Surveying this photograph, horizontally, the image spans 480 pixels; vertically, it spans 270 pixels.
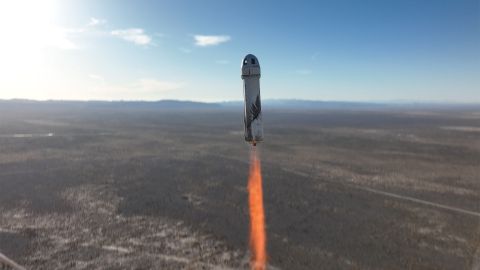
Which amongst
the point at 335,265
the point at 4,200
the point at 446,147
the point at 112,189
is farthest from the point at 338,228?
the point at 446,147

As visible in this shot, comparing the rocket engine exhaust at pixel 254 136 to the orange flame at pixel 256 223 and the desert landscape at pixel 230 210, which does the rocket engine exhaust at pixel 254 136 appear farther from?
the desert landscape at pixel 230 210

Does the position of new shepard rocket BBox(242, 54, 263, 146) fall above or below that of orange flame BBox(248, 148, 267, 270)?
above

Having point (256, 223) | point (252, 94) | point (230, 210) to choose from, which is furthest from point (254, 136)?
point (230, 210)

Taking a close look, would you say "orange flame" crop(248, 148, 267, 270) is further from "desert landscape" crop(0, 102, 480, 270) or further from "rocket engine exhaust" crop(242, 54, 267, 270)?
"desert landscape" crop(0, 102, 480, 270)

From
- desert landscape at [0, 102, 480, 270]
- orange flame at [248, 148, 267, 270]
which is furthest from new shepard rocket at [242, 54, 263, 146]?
desert landscape at [0, 102, 480, 270]

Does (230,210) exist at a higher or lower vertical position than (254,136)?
lower

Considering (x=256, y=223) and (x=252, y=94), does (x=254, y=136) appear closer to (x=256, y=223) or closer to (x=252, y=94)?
(x=252, y=94)

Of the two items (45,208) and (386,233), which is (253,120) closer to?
(386,233)
